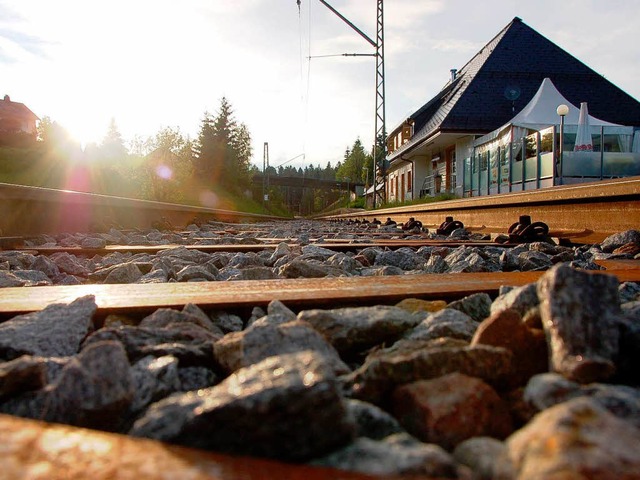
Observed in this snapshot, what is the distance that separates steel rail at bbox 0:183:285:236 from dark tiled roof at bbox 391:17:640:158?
15.8m

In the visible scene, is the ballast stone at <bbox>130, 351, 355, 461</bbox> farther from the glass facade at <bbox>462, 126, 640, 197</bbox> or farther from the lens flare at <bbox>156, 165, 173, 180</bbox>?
the lens flare at <bbox>156, 165, 173, 180</bbox>

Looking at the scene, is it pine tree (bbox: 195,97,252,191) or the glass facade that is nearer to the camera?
the glass facade

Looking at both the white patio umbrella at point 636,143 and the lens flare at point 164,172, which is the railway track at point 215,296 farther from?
the lens flare at point 164,172

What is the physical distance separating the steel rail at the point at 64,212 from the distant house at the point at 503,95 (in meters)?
14.4

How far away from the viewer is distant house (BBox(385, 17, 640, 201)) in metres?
21.7

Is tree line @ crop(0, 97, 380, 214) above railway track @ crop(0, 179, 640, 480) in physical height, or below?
above

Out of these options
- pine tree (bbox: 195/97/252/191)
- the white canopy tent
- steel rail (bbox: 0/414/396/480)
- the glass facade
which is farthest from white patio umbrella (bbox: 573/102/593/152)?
pine tree (bbox: 195/97/252/191)

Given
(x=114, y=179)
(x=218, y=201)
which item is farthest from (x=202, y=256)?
(x=218, y=201)

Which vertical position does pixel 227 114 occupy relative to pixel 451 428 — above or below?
above

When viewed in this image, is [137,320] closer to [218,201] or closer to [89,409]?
[89,409]

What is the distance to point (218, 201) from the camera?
165 ft

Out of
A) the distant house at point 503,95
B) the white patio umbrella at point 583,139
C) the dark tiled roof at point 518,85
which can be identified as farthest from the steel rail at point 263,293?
the dark tiled roof at point 518,85

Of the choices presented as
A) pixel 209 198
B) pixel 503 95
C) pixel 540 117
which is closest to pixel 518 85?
pixel 503 95

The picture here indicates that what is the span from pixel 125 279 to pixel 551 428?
2216 millimetres
